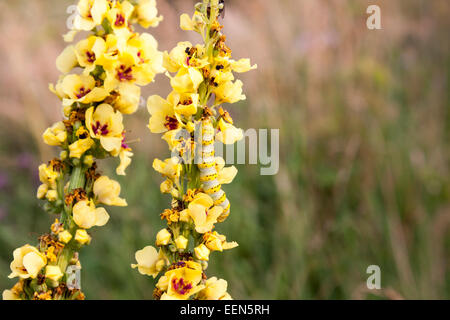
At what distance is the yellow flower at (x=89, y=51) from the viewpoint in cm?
93

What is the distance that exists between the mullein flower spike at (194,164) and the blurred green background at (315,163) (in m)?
1.10

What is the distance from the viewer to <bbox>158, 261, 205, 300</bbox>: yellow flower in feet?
2.64

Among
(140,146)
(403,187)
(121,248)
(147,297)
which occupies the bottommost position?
(147,297)

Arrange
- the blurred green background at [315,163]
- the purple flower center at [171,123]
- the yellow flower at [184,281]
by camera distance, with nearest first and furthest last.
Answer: the yellow flower at [184,281] → the purple flower center at [171,123] → the blurred green background at [315,163]

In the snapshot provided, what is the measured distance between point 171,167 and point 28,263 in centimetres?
34

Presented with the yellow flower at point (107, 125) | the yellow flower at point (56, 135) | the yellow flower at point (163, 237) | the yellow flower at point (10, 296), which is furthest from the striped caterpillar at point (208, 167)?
the yellow flower at point (10, 296)

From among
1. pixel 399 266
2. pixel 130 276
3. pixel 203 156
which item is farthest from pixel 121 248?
pixel 203 156

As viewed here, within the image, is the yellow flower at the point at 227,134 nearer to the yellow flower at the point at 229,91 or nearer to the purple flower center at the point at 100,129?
the yellow flower at the point at 229,91

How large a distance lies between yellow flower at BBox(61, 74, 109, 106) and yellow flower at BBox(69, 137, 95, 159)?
8 cm

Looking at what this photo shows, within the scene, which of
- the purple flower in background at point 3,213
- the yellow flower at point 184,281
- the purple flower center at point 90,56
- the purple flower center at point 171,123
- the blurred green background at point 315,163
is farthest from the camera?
the purple flower in background at point 3,213

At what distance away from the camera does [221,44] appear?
897 millimetres

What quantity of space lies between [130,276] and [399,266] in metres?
1.46

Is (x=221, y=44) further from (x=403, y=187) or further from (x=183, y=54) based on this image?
(x=403, y=187)

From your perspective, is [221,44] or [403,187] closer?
[221,44]
